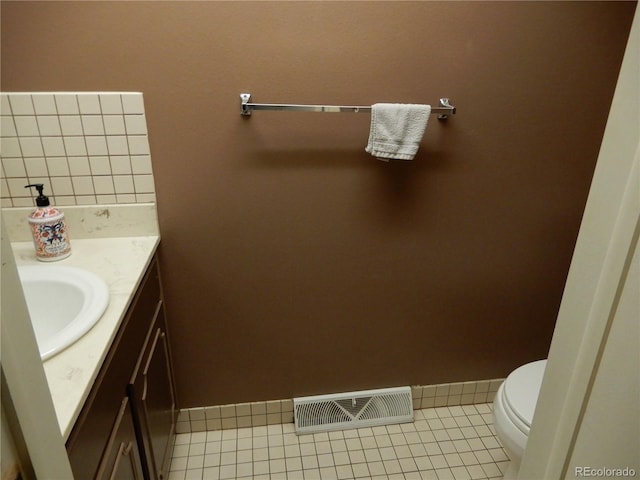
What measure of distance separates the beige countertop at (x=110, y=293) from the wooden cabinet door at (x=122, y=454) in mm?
212

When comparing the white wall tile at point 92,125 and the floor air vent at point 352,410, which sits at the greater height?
the white wall tile at point 92,125

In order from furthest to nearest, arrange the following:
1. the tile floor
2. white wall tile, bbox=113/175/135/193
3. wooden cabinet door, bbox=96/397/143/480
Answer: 1. the tile floor
2. white wall tile, bbox=113/175/135/193
3. wooden cabinet door, bbox=96/397/143/480

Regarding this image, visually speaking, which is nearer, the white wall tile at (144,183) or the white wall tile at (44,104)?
the white wall tile at (44,104)

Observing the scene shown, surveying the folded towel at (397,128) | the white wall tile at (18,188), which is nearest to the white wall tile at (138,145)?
the white wall tile at (18,188)

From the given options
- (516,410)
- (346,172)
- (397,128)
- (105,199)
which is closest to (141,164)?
(105,199)

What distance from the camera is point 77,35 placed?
1.18 meters

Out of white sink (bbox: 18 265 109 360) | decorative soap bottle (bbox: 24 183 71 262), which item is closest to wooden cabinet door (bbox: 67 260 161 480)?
white sink (bbox: 18 265 109 360)

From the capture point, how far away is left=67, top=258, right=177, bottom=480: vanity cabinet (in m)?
0.80

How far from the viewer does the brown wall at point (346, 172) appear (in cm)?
124

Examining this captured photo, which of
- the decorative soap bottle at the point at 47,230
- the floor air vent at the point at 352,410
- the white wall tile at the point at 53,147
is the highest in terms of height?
the white wall tile at the point at 53,147

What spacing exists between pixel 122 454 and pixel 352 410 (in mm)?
1053

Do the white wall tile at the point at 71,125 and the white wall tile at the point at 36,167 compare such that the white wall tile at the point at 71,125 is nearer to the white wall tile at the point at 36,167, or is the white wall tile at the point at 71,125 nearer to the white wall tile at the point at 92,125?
the white wall tile at the point at 92,125

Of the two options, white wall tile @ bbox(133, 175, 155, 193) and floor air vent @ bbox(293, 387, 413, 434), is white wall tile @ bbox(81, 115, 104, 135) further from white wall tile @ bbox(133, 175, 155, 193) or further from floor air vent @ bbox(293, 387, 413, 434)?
floor air vent @ bbox(293, 387, 413, 434)

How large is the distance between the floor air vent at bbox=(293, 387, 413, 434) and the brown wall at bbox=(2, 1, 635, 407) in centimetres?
5
